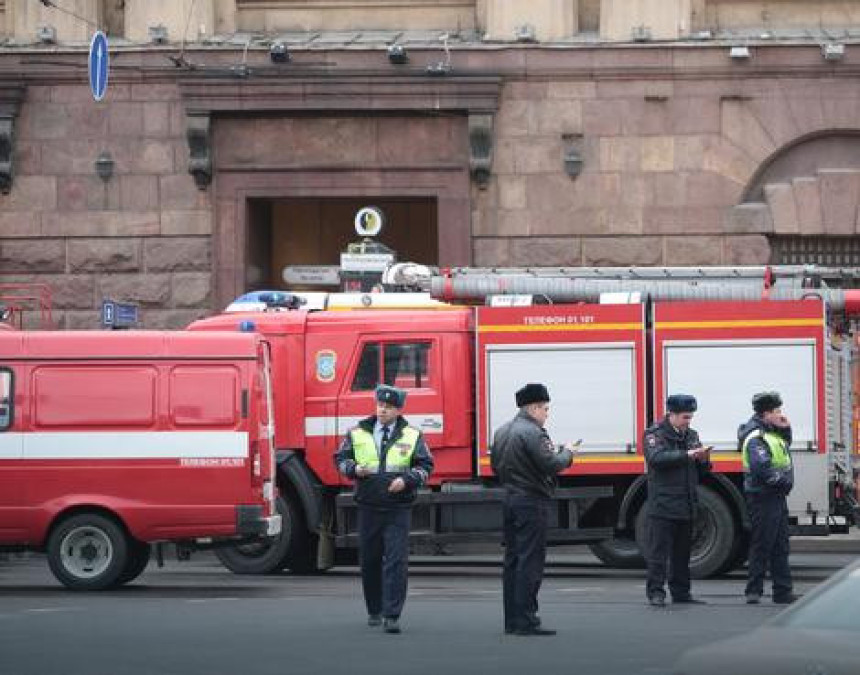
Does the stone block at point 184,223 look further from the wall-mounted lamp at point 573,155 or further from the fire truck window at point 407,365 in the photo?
the fire truck window at point 407,365

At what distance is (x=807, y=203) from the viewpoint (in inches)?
1084

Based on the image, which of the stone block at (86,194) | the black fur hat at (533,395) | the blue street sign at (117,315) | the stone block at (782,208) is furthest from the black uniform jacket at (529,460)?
the stone block at (86,194)

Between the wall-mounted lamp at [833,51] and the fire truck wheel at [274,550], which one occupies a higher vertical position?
the wall-mounted lamp at [833,51]

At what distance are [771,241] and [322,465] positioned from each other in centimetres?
858

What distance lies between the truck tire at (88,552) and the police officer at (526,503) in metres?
5.24

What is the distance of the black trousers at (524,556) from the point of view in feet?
47.8

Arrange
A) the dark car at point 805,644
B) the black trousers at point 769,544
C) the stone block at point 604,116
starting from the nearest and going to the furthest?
the dark car at point 805,644, the black trousers at point 769,544, the stone block at point 604,116

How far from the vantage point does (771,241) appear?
1086 inches

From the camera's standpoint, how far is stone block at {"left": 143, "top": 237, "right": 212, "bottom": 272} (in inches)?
1102

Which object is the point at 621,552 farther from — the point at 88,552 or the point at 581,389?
the point at 88,552

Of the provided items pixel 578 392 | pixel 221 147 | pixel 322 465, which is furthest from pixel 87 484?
pixel 221 147

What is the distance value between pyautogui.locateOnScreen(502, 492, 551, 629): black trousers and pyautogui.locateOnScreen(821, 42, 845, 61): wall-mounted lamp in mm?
13723

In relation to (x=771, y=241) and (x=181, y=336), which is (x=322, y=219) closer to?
(x=771, y=241)

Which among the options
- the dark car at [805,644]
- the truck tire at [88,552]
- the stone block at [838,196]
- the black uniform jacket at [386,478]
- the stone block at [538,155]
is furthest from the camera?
the stone block at [538,155]
